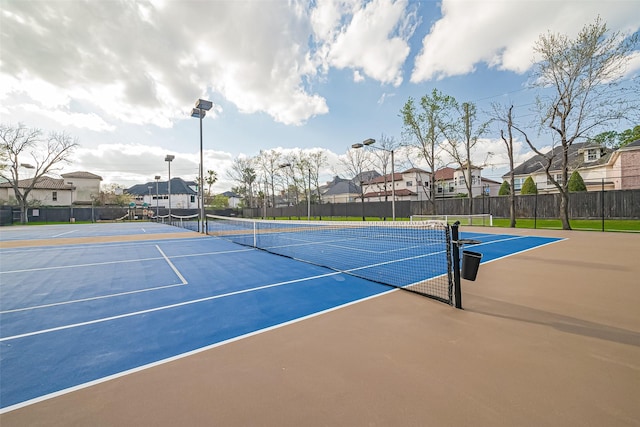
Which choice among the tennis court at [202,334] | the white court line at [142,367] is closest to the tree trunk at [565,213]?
the tennis court at [202,334]

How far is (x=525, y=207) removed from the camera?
79.7 feet

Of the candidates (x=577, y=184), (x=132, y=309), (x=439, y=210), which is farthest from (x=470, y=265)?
(x=577, y=184)

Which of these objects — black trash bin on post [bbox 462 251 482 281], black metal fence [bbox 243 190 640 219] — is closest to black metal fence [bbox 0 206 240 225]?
black metal fence [bbox 243 190 640 219]

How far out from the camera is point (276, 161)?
2039 inches

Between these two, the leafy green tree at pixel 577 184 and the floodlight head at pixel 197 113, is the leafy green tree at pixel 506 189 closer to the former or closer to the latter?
the leafy green tree at pixel 577 184

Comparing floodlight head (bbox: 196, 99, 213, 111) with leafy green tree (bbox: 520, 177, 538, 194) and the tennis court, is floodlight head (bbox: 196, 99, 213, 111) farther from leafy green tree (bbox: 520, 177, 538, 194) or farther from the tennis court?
leafy green tree (bbox: 520, 177, 538, 194)

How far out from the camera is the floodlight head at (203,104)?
16156mm

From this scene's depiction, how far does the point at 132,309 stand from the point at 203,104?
14.9 metres

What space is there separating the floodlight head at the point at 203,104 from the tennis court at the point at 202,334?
12.3 meters

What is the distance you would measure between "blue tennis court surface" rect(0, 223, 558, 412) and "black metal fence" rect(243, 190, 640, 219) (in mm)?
18881

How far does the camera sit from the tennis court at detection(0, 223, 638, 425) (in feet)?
8.03

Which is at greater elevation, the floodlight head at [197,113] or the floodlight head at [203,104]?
the floodlight head at [203,104]

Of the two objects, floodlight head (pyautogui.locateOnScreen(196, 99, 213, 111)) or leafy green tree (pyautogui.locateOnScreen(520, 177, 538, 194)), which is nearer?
floodlight head (pyautogui.locateOnScreen(196, 99, 213, 111))

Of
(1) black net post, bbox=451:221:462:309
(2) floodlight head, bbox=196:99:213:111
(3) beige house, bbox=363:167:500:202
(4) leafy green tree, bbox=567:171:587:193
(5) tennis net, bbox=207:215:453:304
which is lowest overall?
(5) tennis net, bbox=207:215:453:304
